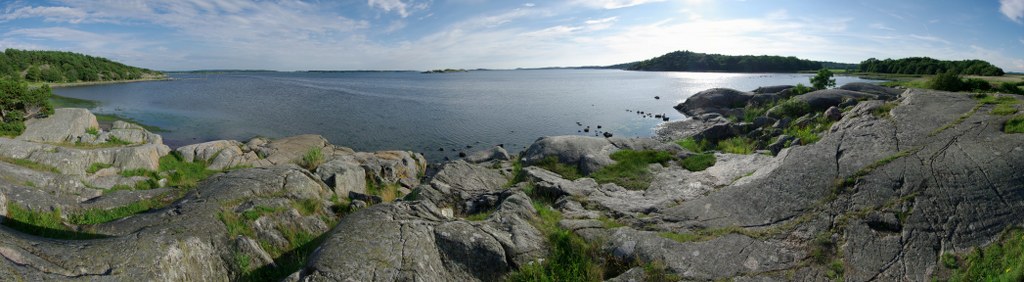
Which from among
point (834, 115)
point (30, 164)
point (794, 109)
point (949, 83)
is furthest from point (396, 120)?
point (949, 83)

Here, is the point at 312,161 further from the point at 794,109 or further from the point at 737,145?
the point at 794,109

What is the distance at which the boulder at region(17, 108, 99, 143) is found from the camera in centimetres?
2562

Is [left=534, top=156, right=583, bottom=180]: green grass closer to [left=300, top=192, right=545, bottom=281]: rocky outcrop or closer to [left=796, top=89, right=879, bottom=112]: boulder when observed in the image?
[left=300, top=192, right=545, bottom=281]: rocky outcrop

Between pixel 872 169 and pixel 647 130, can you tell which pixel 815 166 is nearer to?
pixel 872 169

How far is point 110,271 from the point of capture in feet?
27.7

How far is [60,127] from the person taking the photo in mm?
26797

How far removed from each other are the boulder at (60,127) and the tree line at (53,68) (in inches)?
4538

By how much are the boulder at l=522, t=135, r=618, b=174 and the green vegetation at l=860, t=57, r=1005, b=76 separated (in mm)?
85337

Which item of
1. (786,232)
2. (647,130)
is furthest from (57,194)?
(647,130)

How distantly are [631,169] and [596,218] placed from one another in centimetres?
744

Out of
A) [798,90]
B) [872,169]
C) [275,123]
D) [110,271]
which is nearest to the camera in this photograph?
[110,271]

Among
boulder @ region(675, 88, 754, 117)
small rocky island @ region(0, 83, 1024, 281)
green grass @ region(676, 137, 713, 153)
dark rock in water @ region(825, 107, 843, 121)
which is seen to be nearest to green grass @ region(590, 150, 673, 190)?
small rocky island @ region(0, 83, 1024, 281)

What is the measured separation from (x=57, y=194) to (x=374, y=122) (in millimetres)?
46366

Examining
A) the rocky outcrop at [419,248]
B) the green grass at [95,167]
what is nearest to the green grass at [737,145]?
the rocky outcrop at [419,248]
